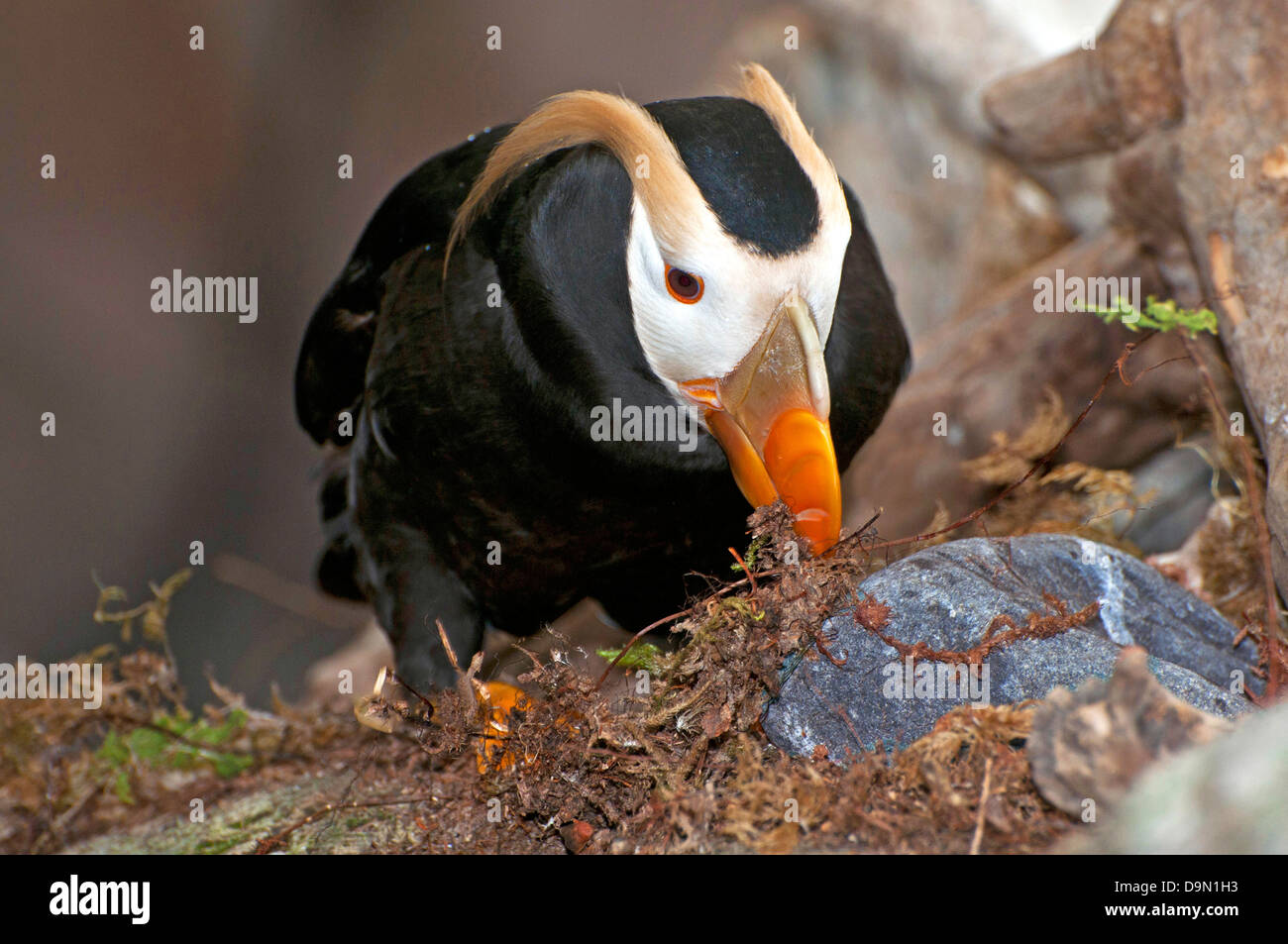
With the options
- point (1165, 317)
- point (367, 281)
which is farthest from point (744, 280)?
point (367, 281)

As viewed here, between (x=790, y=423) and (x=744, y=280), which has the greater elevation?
(x=744, y=280)

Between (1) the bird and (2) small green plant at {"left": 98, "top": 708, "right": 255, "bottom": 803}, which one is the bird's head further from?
(2) small green plant at {"left": 98, "top": 708, "right": 255, "bottom": 803}

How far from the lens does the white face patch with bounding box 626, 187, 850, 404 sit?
7.36 ft

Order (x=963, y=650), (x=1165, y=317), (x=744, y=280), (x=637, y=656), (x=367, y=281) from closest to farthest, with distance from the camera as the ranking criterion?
(x=963, y=650) < (x=744, y=280) < (x=637, y=656) < (x=1165, y=317) < (x=367, y=281)

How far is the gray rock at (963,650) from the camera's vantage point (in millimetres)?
2055

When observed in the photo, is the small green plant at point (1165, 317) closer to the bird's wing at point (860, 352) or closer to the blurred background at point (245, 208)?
the bird's wing at point (860, 352)

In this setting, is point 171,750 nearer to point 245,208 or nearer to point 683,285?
point 683,285

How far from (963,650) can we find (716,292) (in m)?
0.90

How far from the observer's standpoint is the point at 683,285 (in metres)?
2.33

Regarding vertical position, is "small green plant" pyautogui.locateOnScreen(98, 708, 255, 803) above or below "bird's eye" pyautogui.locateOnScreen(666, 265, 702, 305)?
below

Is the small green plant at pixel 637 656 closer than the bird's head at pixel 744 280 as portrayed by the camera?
No

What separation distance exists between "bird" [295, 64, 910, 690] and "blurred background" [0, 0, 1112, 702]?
269 cm

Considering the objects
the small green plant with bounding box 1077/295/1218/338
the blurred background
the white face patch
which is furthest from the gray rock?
the blurred background

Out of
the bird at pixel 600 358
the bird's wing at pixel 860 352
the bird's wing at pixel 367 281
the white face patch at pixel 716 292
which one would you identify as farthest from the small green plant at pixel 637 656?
the bird's wing at pixel 367 281
